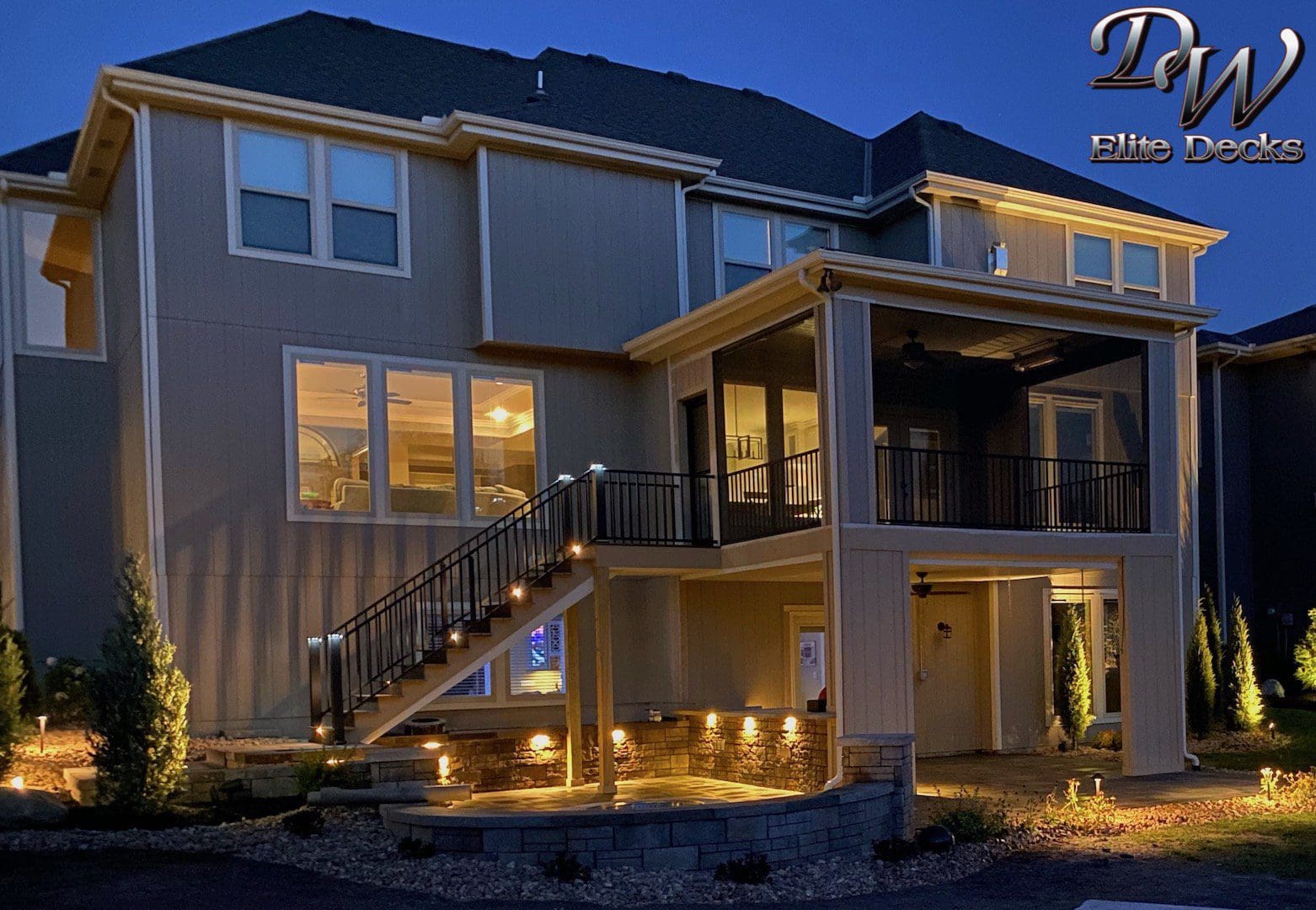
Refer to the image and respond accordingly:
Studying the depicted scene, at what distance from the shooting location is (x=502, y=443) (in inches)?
570

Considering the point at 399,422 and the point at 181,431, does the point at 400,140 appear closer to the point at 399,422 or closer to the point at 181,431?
the point at 399,422

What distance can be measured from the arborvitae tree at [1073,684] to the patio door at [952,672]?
0.96 meters

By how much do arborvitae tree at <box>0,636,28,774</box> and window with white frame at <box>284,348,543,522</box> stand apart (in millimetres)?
3138

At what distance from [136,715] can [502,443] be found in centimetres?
571

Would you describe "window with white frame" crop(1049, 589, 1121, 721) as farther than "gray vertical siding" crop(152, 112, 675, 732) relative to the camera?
Yes

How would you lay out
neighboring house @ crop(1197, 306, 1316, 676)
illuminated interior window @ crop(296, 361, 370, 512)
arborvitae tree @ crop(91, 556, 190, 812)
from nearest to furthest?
arborvitae tree @ crop(91, 556, 190, 812) < illuminated interior window @ crop(296, 361, 370, 512) < neighboring house @ crop(1197, 306, 1316, 676)

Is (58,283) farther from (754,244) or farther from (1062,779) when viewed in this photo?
(1062,779)

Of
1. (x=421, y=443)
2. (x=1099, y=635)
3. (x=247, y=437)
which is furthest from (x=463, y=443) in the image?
(x=1099, y=635)

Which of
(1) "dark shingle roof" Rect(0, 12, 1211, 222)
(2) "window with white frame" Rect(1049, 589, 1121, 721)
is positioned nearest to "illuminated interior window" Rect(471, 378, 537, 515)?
(1) "dark shingle roof" Rect(0, 12, 1211, 222)

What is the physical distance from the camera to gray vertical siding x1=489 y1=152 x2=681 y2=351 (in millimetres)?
14141

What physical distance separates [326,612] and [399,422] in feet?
7.40

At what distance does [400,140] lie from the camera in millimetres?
13789

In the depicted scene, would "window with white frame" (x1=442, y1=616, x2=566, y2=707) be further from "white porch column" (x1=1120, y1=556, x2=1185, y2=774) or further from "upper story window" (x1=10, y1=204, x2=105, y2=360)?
"white porch column" (x1=1120, y1=556, x2=1185, y2=774)

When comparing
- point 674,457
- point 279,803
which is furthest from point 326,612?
point 674,457
